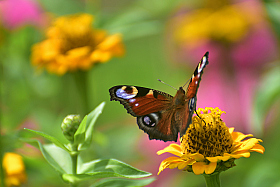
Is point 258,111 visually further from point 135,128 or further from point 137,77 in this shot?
point 137,77

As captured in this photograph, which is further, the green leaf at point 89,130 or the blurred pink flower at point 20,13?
the blurred pink flower at point 20,13

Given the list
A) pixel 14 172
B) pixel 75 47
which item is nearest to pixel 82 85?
pixel 75 47

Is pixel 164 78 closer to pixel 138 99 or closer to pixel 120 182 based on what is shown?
pixel 138 99

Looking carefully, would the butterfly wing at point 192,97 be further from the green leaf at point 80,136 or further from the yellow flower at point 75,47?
the yellow flower at point 75,47

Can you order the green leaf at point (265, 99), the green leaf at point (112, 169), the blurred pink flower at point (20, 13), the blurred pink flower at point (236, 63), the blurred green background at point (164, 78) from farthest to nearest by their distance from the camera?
the blurred pink flower at point (236, 63), the blurred pink flower at point (20, 13), the blurred green background at point (164, 78), the green leaf at point (265, 99), the green leaf at point (112, 169)

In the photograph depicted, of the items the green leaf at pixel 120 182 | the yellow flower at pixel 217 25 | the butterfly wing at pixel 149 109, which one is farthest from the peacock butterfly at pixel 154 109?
the yellow flower at pixel 217 25

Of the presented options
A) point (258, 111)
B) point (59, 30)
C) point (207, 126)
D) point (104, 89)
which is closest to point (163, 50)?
point (104, 89)

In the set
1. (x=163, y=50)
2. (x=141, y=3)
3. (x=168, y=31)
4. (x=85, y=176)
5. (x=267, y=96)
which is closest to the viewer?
(x=85, y=176)
